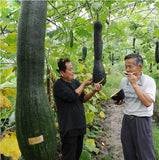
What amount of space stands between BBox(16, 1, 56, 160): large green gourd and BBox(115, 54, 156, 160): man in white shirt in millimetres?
1528

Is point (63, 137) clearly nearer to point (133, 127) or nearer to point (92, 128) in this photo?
point (133, 127)

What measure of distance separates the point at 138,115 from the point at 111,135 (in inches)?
79.9

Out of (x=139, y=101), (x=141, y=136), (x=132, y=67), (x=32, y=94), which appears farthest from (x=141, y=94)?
(x=32, y=94)

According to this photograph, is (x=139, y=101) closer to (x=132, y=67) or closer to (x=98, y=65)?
(x=132, y=67)

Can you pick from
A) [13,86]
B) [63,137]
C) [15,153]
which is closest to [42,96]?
[13,86]

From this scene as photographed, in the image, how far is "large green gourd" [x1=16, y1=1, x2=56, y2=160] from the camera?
0.82m

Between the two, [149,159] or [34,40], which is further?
[149,159]

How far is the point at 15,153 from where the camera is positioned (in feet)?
3.75

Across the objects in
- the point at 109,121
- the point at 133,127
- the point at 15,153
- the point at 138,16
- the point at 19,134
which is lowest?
the point at 109,121

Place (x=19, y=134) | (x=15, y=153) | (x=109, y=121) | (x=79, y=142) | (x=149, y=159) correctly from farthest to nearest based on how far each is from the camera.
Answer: (x=109, y=121) → (x=79, y=142) → (x=149, y=159) → (x=15, y=153) → (x=19, y=134)

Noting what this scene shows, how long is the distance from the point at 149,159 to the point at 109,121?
2.76 m

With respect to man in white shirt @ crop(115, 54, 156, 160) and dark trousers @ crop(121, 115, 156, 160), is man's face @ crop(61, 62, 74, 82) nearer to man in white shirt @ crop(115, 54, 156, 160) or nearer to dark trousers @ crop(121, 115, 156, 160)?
man in white shirt @ crop(115, 54, 156, 160)

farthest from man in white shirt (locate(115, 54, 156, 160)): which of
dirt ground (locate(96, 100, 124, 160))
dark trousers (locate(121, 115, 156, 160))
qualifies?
dirt ground (locate(96, 100, 124, 160))

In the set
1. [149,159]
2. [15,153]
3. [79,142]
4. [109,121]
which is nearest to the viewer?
[15,153]
